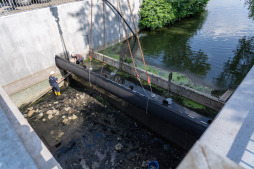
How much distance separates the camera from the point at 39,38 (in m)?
9.55

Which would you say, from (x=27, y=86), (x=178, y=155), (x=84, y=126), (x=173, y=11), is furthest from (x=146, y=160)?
(x=173, y=11)

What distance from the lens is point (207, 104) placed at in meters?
7.52

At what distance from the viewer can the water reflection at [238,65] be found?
32.0ft

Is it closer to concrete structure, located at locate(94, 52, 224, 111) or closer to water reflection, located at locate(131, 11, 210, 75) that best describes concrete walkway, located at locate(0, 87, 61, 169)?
concrete structure, located at locate(94, 52, 224, 111)

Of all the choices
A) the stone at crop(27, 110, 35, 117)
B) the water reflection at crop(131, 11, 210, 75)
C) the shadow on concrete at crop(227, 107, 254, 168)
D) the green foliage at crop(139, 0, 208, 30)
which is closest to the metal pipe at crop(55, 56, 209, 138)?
the shadow on concrete at crop(227, 107, 254, 168)

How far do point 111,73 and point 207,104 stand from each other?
19.7 feet

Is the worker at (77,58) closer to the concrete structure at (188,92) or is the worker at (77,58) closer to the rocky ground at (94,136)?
the rocky ground at (94,136)

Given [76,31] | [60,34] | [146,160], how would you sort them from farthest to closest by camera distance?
[76,31], [60,34], [146,160]

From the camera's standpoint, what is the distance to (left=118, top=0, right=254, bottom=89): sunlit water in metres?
10.6

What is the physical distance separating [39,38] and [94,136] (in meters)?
6.80

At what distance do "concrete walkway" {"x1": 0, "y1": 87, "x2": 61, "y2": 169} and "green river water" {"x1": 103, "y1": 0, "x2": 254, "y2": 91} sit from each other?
807 centimetres

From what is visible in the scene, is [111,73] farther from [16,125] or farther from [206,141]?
[206,141]

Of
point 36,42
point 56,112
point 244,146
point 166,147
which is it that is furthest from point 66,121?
point 244,146

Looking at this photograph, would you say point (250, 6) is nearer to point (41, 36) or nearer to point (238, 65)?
point (238, 65)
